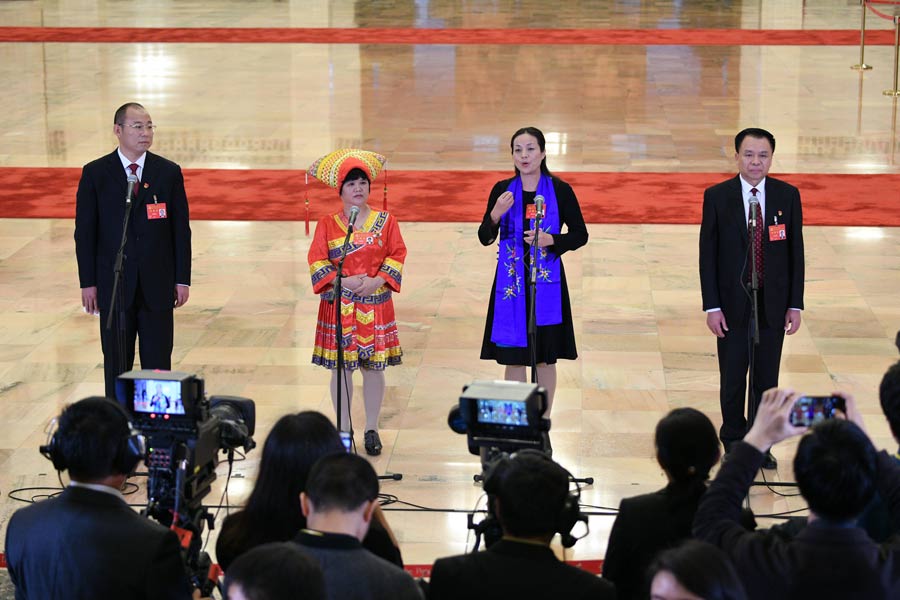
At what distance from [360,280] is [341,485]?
2926 millimetres

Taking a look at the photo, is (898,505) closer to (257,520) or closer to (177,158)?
(257,520)

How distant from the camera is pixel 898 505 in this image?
3.40 meters

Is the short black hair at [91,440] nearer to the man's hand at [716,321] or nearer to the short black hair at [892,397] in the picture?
the short black hair at [892,397]

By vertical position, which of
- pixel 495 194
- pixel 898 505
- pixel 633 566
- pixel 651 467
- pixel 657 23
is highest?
pixel 657 23

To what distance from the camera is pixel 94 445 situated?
3436 millimetres

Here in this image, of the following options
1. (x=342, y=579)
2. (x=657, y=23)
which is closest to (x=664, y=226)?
(x=342, y=579)

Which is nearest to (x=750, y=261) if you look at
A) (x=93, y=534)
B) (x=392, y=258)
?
(x=392, y=258)

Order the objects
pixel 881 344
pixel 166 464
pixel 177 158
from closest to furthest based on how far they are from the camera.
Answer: pixel 166 464 → pixel 881 344 → pixel 177 158

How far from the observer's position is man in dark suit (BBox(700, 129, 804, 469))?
5969 mm

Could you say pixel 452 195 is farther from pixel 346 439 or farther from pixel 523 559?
pixel 523 559

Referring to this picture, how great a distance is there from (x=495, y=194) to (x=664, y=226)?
4423 mm

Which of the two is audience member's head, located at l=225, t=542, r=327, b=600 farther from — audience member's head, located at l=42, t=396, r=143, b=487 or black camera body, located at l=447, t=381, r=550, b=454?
black camera body, located at l=447, t=381, r=550, b=454

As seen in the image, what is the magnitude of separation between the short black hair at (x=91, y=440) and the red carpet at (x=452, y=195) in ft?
23.1

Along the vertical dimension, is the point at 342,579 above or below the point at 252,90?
below
